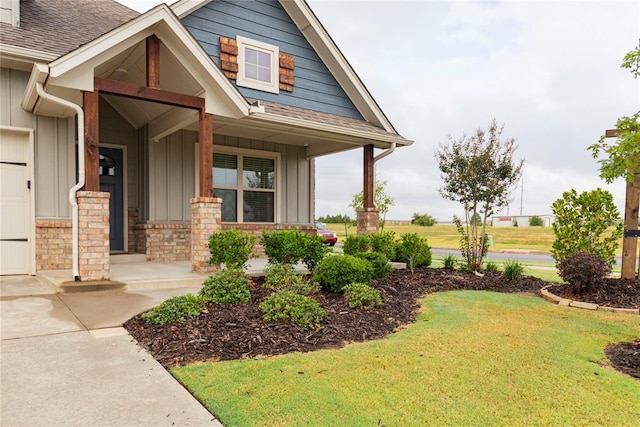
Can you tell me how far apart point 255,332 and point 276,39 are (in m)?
8.30

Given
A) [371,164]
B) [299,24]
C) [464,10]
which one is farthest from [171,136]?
[464,10]

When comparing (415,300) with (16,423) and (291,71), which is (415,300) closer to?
(16,423)

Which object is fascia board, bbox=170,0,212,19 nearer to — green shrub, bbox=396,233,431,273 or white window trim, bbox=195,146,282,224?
white window trim, bbox=195,146,282,224

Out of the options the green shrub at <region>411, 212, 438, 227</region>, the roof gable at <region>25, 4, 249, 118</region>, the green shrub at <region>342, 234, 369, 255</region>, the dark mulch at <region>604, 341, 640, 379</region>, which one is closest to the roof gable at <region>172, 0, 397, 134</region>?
the green shrub at <region>342, 234, 369, 255</region>

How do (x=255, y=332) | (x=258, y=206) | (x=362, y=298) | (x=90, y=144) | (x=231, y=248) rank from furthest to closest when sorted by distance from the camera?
(x=258, y=206)
(x=231, y=248)
(x=90, y=144)
(x=362, y=298)
(x=255, y=332)

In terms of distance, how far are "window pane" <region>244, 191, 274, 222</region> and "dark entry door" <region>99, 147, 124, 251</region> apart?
123 inches

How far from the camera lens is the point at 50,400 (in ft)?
9.11

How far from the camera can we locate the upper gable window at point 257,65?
973 cm

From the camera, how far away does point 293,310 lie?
4.77 m

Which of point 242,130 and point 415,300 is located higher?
point 242,130

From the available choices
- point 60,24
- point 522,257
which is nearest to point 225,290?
point 60,24

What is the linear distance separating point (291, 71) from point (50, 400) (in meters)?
9.18

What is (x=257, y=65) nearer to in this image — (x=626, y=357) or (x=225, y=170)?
(x=225, y=170)

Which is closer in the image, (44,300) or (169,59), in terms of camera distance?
(44,300)
